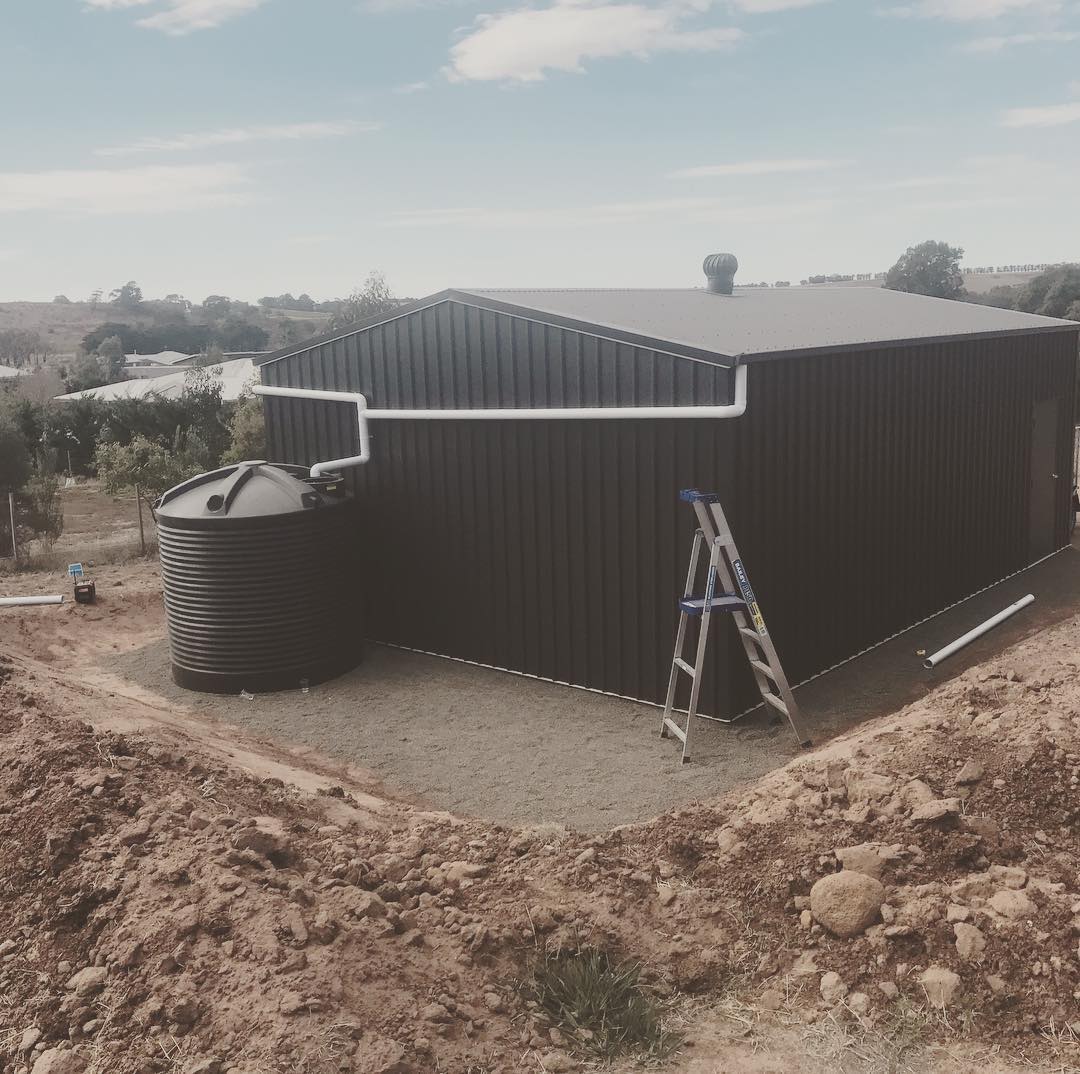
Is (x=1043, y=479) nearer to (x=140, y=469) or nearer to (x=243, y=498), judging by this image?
(x=243, y=498)

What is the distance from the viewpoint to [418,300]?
11352mm

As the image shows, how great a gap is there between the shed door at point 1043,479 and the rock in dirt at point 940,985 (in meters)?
12.4

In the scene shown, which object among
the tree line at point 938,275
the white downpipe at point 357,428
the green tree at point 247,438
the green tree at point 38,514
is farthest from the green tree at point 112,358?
the white downpipe at point 357,428

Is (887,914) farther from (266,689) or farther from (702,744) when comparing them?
(266,689)

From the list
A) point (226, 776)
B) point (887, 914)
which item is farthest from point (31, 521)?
point (887, 914)

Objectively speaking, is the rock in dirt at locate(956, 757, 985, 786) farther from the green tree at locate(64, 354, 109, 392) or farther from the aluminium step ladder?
the green tree at locate(64, 354, 109, 392)

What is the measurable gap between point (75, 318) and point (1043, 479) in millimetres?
122319

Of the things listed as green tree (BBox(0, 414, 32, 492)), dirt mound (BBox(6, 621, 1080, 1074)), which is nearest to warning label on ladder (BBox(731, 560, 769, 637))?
dirt mound (BBox(6, 621, 1080, 1074))

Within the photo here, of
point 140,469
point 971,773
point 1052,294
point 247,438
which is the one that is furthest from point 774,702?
point 1052,294

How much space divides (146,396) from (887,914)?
34794mm

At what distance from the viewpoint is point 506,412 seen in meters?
10.7

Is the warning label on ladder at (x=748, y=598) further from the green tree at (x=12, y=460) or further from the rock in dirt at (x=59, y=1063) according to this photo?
the green tree at (x=12, y=460)

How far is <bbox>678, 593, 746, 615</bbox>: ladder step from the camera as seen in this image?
8.64 meters

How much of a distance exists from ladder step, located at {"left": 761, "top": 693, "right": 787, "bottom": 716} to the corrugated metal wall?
370mm
